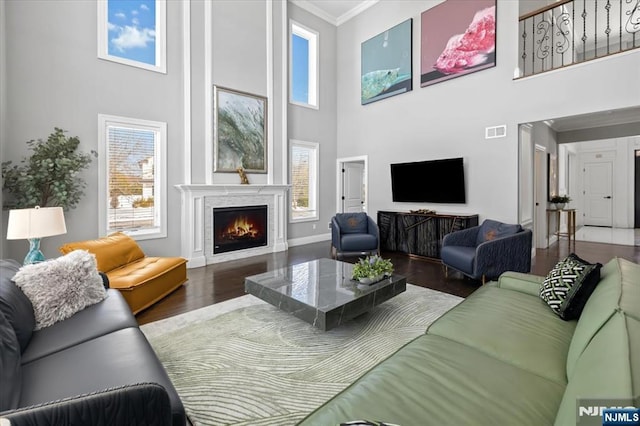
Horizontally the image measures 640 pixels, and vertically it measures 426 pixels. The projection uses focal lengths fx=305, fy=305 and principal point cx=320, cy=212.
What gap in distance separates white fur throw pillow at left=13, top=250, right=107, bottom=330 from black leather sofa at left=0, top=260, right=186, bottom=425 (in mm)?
57

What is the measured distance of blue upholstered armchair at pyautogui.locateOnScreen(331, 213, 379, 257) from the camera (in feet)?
18.4

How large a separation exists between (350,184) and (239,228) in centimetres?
342

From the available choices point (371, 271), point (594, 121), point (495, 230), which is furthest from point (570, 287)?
point (594, 121)

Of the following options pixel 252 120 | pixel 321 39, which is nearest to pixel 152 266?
pixel 252 120

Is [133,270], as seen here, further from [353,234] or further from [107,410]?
[353,234]

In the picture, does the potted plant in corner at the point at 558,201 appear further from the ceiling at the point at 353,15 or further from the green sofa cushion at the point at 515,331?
the green sofa cushion at the point at 515,331

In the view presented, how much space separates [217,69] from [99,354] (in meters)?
5.31

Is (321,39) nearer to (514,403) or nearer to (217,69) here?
(217,69)

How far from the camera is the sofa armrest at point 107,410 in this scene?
97cm

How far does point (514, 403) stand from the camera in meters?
1.20

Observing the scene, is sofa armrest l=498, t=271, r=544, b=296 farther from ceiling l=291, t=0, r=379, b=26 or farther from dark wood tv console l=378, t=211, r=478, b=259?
ceiling l=291, t=0, r=379, b=26

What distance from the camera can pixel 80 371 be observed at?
1.42 metres

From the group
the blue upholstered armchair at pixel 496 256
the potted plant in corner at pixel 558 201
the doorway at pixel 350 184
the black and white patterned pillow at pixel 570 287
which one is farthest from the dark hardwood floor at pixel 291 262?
the black and white patterned pillow at pixel 570 287

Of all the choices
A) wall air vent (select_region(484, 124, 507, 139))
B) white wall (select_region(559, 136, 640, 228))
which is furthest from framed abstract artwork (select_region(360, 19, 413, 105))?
white wall (select_region(559, 136, 640, 228))
